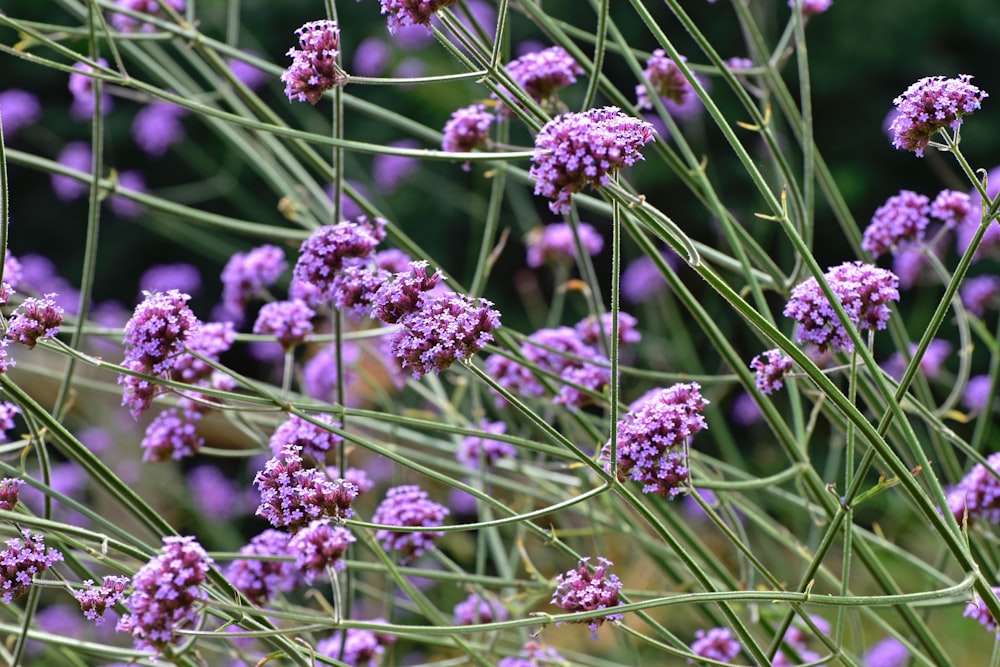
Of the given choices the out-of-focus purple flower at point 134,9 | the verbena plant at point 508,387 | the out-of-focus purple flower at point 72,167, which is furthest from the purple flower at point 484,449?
the out-of-focus purple flower at point 72,167

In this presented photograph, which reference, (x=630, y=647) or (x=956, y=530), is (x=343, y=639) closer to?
(x=630, y=647)

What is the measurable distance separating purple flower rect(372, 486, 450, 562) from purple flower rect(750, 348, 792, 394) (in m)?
0.56

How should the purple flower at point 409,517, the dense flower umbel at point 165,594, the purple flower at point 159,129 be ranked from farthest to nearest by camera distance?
the purple flower at point 159,129
the purple flower at point 409,517
the dense flower umbel at point 165,594

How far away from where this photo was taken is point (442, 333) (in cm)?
127

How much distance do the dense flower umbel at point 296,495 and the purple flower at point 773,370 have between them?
21.9 inches

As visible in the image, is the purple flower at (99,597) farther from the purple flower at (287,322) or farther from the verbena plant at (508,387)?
the purple flower at (287,322)

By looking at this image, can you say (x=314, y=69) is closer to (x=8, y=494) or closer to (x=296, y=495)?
(x=296, y=495)

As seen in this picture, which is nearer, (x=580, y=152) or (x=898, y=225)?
(x=580, y=152)

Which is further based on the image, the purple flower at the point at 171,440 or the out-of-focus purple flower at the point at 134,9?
the out-of-focus purple flower at the point at 134,9

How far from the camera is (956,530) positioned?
126 centimetres

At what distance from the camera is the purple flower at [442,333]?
127 cm

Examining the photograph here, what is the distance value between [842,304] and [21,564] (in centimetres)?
101

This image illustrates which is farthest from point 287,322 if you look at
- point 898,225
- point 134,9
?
point 898,225

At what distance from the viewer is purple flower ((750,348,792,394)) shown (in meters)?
1.45
